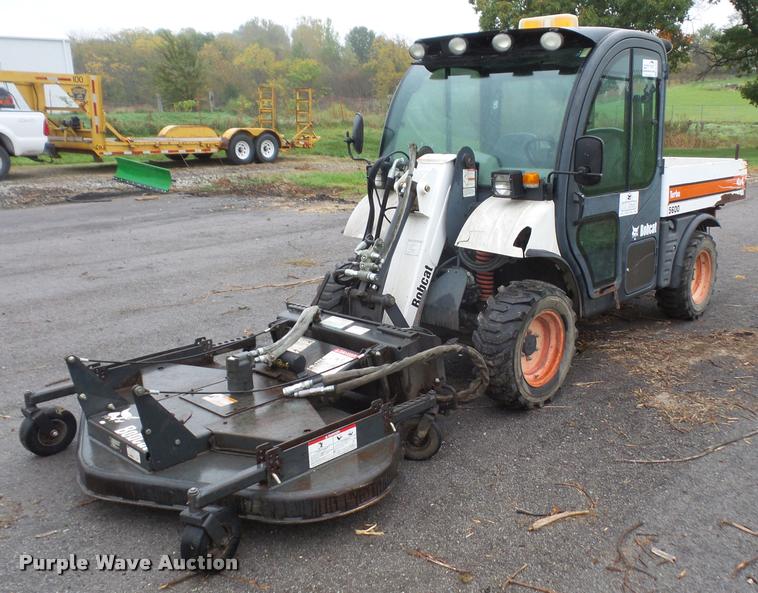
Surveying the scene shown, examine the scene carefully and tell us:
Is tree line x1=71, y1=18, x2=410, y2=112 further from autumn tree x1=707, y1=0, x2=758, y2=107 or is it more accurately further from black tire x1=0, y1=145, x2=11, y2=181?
autumn tree x1=707, y1=0, x2=758, y2=107

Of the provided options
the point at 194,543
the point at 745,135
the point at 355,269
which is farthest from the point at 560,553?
the point at 745,135

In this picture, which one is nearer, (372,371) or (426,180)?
(372,371)

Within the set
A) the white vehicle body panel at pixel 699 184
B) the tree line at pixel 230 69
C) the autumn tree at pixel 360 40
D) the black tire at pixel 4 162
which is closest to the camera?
the white vehicle body panel at pixel 699 184

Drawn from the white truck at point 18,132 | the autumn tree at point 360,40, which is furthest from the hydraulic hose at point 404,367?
the autumn tree at point 360,40

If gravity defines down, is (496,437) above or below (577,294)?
below

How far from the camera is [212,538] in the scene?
9.29ft

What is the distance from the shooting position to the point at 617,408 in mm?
4469

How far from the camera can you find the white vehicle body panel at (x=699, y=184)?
5.60 meters

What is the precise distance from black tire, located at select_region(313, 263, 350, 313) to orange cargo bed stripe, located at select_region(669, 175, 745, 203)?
9.52ft

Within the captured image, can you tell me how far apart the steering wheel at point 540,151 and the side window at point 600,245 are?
20.2 inches

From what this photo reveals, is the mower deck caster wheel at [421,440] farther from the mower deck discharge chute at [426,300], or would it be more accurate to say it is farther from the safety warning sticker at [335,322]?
the safety warning sticker at [335,322]

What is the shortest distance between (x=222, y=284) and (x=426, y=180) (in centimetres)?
387

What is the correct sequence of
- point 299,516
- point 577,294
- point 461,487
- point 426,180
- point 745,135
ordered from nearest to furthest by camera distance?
point 299,516 → point 461,487 → point 426,180 → point 577,294 → point 745,135

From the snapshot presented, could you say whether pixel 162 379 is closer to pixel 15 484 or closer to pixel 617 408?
pixel 15 484
